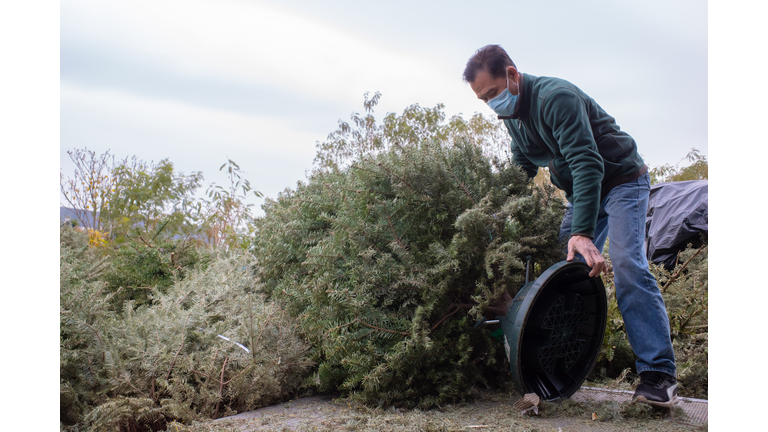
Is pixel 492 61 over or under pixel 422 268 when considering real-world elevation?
over

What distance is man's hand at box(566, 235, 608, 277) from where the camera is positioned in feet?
6.77

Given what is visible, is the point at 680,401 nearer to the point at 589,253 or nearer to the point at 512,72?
the point at 589,253

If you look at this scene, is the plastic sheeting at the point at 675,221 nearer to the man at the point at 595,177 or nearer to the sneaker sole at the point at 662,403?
the man at the point at 595,177

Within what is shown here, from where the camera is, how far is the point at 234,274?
3.63m

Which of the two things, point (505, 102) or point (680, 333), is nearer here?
point (505, 102)

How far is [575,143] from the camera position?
2.21 m

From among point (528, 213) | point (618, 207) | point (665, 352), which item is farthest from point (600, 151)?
point (665, 352)

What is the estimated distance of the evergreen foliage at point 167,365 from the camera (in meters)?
2.09

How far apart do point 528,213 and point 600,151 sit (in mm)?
521

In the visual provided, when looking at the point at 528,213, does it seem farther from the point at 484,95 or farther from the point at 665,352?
the point at 665,352

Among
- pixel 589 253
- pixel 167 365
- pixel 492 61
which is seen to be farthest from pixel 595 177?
pixel 167 365

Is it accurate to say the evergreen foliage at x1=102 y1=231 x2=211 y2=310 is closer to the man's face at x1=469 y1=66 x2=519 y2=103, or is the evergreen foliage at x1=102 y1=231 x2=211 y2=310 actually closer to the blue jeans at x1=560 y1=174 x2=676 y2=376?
the man's face at x1=469 y1=66 x2=519 y2=103

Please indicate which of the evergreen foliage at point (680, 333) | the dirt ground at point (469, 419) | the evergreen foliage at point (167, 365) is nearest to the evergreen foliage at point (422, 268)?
the dirt ground at point (469, 419)

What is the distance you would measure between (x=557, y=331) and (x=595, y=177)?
30.1 inches
